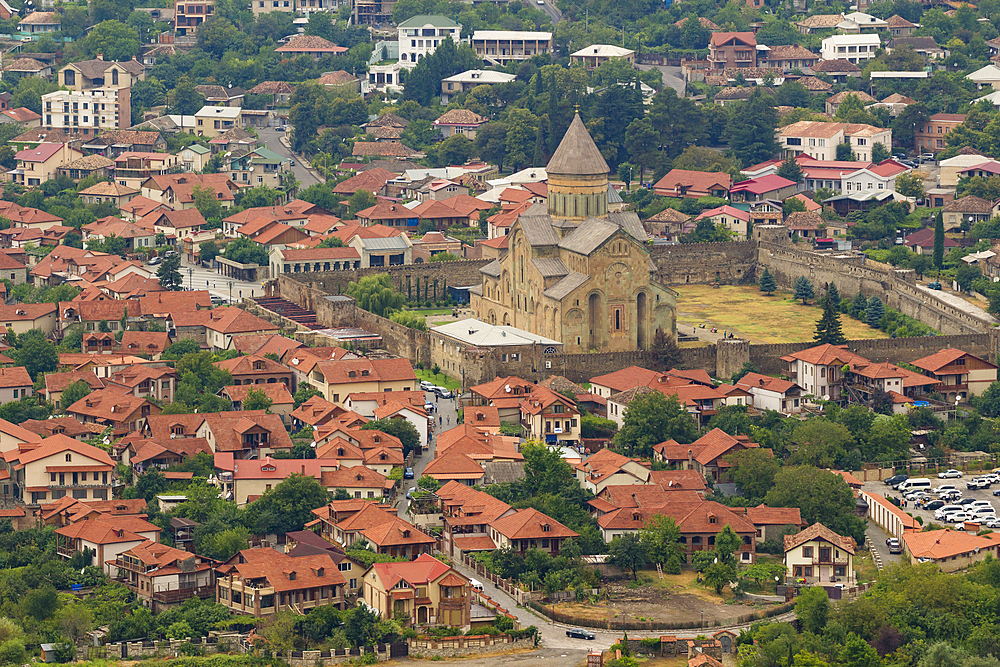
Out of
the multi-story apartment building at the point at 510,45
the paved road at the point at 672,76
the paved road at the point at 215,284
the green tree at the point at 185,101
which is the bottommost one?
the paved road at the point at 215,284

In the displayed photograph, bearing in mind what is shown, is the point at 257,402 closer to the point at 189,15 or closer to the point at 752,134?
the point at 752,134

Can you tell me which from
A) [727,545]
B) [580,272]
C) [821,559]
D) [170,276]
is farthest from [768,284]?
[821,559]

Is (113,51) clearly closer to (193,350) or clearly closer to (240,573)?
(193,350)

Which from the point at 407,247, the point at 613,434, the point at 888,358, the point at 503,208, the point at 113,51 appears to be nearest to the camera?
the point at 613,434

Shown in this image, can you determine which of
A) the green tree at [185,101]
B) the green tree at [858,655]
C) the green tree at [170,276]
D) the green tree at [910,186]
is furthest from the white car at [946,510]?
the green tree at [185,101]

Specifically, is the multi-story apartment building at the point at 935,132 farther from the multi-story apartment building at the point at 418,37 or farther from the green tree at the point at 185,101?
the green tree at the point at 185,101

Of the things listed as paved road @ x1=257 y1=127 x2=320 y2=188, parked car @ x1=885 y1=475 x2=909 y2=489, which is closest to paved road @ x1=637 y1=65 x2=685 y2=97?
paved road @ x1=257 y1=127 x2=320 y2=188

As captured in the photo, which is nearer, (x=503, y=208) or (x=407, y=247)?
(x=407, y=247)

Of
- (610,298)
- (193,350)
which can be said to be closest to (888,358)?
(610,298)
